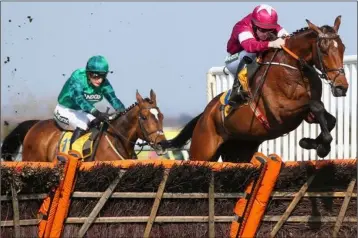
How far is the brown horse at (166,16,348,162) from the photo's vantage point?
766 centimetres

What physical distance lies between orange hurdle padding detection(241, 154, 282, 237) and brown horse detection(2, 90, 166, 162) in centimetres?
314

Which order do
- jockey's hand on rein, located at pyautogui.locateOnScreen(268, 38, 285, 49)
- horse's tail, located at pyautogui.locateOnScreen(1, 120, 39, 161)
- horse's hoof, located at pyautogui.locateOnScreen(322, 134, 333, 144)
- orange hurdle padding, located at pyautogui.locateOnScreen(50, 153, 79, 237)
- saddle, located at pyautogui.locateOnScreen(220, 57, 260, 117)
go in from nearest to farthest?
1. orange hurdle padding, located at pyautogui.locateOnScreen(50, 153, 79, 237)
2. horse's hoof, located at pyautogui.locateOnScreen(322, 134, 333, 144)
3. jockey's hand on rein, located at pyautogui.locateOnScreen(268, 38, 285, 49)
4. saddle, located at pyautogui.locateOnScreen(220, 57, 260, 117)
5. horse's tail, located at pyautogui.locateOnScreen(1, 120, 39, 161)

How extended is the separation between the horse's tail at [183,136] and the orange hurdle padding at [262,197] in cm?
316

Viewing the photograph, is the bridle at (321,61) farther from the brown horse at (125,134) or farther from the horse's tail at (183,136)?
the brown horse at (125,134)

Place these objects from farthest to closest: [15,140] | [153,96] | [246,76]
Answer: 1. [15,140]
2. [153,96]
3. [246,76]

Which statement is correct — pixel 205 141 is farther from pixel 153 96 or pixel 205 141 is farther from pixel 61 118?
pixel 61 118

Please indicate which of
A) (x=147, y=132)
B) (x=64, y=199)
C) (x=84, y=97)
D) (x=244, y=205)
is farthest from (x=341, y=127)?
(x=64, y=199)

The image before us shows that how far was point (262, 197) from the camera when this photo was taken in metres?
6.80

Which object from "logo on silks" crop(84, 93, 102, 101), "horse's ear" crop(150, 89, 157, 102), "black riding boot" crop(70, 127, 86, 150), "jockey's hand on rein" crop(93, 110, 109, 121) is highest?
"logo on silks" crop(84, 93, 102, 101)

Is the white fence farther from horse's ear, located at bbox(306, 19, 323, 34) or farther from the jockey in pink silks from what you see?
horse's ear, located at bbox(306, 19, 323, 34)

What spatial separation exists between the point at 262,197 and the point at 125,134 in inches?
141

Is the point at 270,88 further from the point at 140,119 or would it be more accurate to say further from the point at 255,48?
the point at 140,119

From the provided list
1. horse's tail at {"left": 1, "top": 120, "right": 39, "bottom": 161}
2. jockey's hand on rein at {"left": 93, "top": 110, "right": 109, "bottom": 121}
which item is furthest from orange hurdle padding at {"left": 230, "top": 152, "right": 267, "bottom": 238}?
horse's tail at {"left": 1, "top": 120, "right": 39, "bottom": 161}

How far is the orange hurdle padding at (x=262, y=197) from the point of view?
6.80m
